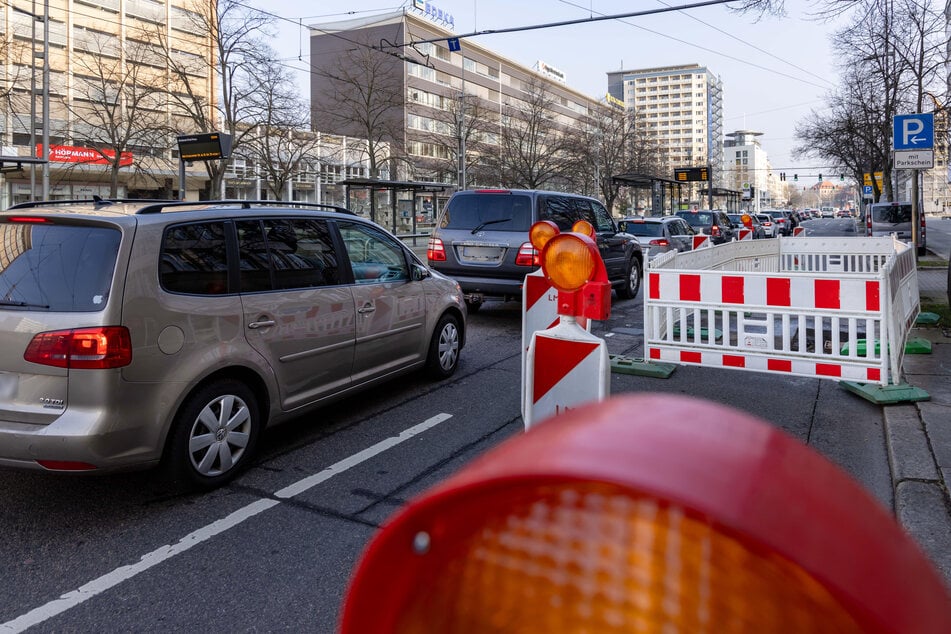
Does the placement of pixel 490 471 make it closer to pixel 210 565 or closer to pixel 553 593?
pixel 553 593

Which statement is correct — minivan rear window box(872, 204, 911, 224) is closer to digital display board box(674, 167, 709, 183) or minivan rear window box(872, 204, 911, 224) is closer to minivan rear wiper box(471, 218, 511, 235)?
digital display board box(674, 167, 709, 183)

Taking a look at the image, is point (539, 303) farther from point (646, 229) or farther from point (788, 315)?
point (646, 229)

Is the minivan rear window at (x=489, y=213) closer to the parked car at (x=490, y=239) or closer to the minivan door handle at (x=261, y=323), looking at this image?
the parked car at (x=490, y=239)

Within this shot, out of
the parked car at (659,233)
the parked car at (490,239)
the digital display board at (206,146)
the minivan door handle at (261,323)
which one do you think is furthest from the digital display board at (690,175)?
the minivan door handle at (261,323)

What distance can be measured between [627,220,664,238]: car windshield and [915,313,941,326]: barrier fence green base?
29.3 feet

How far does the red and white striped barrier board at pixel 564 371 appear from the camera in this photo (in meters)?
3.25

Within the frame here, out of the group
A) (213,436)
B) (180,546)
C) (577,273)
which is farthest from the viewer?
(213,436)

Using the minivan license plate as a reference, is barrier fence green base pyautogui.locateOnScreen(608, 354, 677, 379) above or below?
below

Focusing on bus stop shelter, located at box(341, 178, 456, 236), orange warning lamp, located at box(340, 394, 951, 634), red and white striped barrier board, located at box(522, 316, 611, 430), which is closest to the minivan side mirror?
red and white striped barrier board, located at box(522, 316, 611, 430)

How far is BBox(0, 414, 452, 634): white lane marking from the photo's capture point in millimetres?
3059

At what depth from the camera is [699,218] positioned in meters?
26.1

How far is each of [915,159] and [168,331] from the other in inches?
470

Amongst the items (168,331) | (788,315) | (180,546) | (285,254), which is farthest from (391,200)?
(180,546)

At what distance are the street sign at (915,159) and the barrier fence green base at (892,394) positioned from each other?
7075 millimetres
